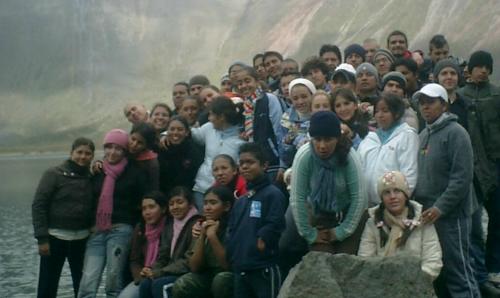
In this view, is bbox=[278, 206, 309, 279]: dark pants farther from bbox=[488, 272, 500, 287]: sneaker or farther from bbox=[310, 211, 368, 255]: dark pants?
bbox=[488, 272, 500, 287]: sneaker

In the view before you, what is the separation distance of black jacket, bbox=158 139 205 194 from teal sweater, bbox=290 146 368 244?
2.21 m

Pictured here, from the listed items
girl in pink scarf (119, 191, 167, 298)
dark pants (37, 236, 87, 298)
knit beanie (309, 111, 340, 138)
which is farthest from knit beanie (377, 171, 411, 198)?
dark pants (37, 236, 87, 298)

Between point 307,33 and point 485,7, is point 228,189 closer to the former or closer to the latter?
point 485,7

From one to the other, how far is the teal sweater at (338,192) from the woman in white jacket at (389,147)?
12.4 inches

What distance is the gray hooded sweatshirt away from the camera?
23.5 ft

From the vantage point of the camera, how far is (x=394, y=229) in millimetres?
7141

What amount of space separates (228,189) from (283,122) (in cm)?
102

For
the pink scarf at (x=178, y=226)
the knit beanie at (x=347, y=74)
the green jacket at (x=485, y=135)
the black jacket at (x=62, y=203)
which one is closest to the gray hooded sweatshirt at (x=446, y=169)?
the green jacket at (x=485, y=135)

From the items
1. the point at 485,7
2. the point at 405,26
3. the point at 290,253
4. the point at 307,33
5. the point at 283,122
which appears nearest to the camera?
the point at 290,253

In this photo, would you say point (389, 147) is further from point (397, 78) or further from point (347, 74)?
point (347, 74)

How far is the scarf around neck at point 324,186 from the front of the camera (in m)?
7.17

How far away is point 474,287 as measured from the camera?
23.8ft

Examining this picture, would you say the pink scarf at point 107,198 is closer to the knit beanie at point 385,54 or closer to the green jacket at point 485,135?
the knit beanie at point 385,54

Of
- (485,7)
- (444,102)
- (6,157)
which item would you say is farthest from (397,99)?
(6,157)
